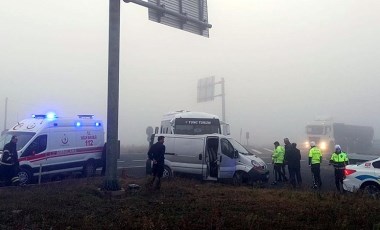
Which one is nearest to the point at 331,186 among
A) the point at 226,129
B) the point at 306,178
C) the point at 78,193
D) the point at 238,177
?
the point at 306,178

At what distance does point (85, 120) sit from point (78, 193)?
612 centimetres

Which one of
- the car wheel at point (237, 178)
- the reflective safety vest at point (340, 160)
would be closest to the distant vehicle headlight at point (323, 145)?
the reflective safety vest at point (340, 160)

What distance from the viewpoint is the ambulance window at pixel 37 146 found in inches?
536

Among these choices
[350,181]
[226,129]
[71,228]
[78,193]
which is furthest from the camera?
[226,129]

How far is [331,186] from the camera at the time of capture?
1498 cm

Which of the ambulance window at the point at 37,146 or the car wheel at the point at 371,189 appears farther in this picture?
the ambulance window at the point at 37,146

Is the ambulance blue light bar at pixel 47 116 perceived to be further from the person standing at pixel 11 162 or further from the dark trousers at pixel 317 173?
the dark trousers at pixel 317 173

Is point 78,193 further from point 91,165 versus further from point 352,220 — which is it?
point 352,220

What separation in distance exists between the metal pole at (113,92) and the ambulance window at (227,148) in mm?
4638

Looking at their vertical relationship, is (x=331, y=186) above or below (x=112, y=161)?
below

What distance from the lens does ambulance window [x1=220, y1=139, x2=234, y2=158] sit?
47.3 feet

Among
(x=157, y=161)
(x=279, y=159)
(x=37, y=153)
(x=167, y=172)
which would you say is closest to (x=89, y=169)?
(x=37, y=153)

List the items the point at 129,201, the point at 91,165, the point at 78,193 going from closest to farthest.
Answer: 1. the point at 129,201
2. the point at 78,193
3. the point at 91,165

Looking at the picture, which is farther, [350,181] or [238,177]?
[238,177]
